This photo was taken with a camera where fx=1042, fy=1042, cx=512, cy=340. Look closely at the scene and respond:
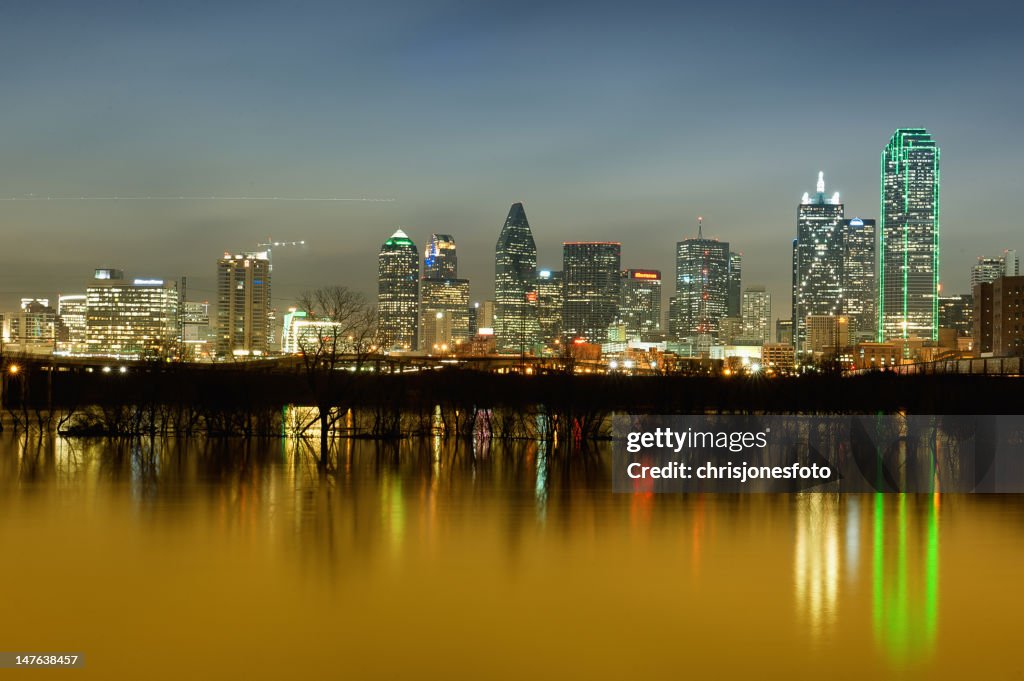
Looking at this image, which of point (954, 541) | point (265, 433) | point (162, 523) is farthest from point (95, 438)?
point (954, 541)

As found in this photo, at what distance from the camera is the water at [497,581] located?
15945mm

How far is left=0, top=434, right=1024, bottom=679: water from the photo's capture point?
52.3 ft
